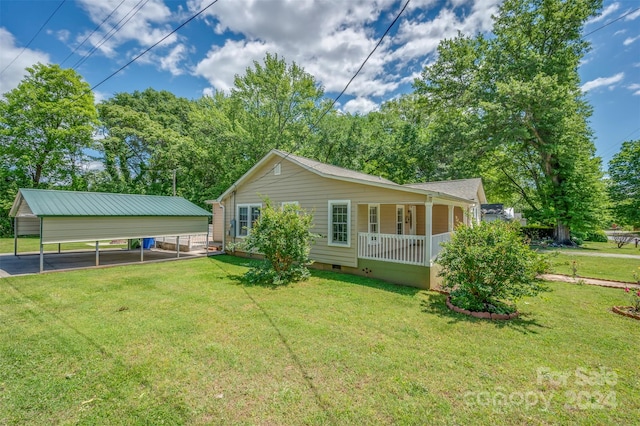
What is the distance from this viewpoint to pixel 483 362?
3734 millimetres

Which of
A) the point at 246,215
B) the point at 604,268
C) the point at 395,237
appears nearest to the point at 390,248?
the point at 395,237

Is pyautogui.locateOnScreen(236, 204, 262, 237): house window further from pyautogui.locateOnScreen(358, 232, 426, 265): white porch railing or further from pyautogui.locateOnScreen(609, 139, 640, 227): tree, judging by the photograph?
pyautogui.locateOnScreen(609, 139, 640, 227): tree

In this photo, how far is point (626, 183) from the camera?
78.3 ft

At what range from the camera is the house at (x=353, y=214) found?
7820 mm

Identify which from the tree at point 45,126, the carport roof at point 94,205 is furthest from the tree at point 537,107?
the tree at point 45,126

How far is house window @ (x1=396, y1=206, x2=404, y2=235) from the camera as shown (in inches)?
463

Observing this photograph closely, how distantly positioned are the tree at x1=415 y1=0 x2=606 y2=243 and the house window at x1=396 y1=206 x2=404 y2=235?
33.3 ft

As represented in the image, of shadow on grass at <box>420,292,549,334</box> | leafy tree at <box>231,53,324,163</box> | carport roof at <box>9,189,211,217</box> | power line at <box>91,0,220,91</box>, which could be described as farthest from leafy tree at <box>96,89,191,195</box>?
shadow on grass at <box>420,292,549,334</box>

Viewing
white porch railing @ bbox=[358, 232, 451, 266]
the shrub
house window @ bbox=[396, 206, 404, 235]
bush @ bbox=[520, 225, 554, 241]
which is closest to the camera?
white porch railing @ bbox=[358, 232, 451, 266]

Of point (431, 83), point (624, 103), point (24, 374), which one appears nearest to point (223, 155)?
point (431, 83)

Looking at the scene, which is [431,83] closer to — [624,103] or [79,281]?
[624,103]

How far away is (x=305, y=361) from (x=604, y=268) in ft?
43.2

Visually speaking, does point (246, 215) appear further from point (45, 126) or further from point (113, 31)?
point (45, 126)

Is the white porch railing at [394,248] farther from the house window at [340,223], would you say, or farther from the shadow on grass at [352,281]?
the shadow on grass at [352,281]
